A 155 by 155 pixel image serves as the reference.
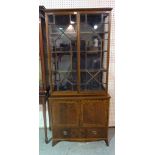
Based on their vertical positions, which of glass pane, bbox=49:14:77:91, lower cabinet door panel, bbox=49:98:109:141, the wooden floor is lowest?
the wooden floor

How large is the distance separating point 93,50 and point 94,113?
737 millimetres

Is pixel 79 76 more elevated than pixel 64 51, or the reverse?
pixel 64 51

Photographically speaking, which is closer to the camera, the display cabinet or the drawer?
the display cabinet

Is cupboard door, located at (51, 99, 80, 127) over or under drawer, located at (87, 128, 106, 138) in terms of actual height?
over

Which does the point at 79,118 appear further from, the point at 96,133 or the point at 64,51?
the point at 64,51

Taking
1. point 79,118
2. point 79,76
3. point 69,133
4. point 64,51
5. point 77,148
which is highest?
point 64,51

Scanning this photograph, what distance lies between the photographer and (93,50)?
213 centimetres

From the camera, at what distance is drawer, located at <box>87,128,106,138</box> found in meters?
2.19

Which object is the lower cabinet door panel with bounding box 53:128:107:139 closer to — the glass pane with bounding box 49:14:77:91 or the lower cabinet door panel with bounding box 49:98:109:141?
the lower cabinet door panel with bounding box 49:98:109:141

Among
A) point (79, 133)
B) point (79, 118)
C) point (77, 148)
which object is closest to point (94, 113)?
point (79, 118)

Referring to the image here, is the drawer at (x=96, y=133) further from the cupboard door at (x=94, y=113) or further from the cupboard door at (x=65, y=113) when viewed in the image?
the cupboard door at (x=65, y=113)

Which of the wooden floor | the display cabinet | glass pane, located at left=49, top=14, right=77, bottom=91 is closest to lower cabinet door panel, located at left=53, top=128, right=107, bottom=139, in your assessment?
the display cabinet
